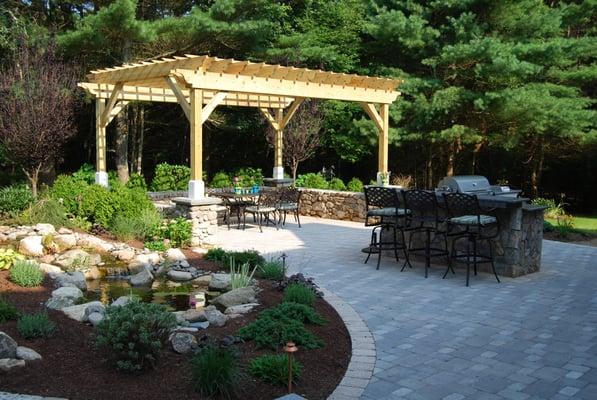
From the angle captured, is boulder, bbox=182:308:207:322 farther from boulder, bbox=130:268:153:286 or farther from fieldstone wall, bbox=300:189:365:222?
fieldstone wall, bbox=300:189:365:222

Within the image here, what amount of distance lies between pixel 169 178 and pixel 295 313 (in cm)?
972

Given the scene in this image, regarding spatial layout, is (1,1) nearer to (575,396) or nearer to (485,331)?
(485,331)

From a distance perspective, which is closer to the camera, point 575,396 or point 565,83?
point 575,396

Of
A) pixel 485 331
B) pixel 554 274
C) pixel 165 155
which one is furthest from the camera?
pixel 165 155

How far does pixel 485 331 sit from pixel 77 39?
36.0 feet

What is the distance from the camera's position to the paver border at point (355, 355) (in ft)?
12.2

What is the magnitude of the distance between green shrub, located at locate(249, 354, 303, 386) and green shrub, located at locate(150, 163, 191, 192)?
10527mm

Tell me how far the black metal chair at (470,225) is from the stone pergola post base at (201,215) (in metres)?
4.15

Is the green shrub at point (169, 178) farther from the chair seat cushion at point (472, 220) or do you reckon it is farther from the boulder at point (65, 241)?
the chair seat cushion at point (472, 220)

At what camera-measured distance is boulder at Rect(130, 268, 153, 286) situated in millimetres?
6734

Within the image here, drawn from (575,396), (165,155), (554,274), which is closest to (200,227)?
(554,274)

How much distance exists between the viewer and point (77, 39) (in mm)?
12453

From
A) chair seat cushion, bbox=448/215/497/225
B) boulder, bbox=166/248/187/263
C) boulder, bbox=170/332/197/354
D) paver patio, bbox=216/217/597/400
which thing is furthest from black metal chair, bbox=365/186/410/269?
boulder, bbox=170/332/197/354

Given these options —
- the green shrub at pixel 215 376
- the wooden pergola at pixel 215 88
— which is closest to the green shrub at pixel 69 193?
the wooden pergola at pixel 215 88
